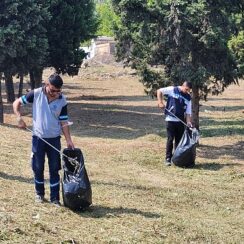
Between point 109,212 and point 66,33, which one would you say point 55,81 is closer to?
point 109,212

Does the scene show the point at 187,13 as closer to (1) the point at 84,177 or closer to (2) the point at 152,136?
(2) the point at 152,136

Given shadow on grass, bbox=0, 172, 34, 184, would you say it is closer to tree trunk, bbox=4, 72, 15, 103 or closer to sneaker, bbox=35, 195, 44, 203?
sneaker, bbox=35, 195, 44, 203

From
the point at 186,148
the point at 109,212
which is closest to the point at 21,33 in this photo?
the point at 186,148

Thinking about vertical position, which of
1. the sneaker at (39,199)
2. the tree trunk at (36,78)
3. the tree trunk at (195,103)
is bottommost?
the sneaker at (39,199)

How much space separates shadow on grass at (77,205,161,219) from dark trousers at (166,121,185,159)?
176 inches

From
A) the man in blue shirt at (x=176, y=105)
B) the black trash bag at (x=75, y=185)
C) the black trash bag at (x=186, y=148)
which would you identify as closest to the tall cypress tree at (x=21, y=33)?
the man in blue shirt at (x=176, y=105)

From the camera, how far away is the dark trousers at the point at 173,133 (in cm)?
1215

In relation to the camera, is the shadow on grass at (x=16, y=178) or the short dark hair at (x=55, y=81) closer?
the short dark hair at (x=55, y=81)

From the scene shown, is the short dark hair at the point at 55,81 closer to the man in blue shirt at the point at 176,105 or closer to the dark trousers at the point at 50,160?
the dark trousers at the point at 50,160

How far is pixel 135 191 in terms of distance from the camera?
30.6 feet

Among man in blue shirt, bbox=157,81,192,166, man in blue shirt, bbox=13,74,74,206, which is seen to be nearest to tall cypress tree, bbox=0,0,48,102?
man in blue shirt, bbox=157,81,192,166

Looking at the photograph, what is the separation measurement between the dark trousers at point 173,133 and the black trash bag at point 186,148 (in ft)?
0.74

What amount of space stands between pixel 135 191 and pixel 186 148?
9.69 ft

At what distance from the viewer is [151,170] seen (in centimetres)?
1199
